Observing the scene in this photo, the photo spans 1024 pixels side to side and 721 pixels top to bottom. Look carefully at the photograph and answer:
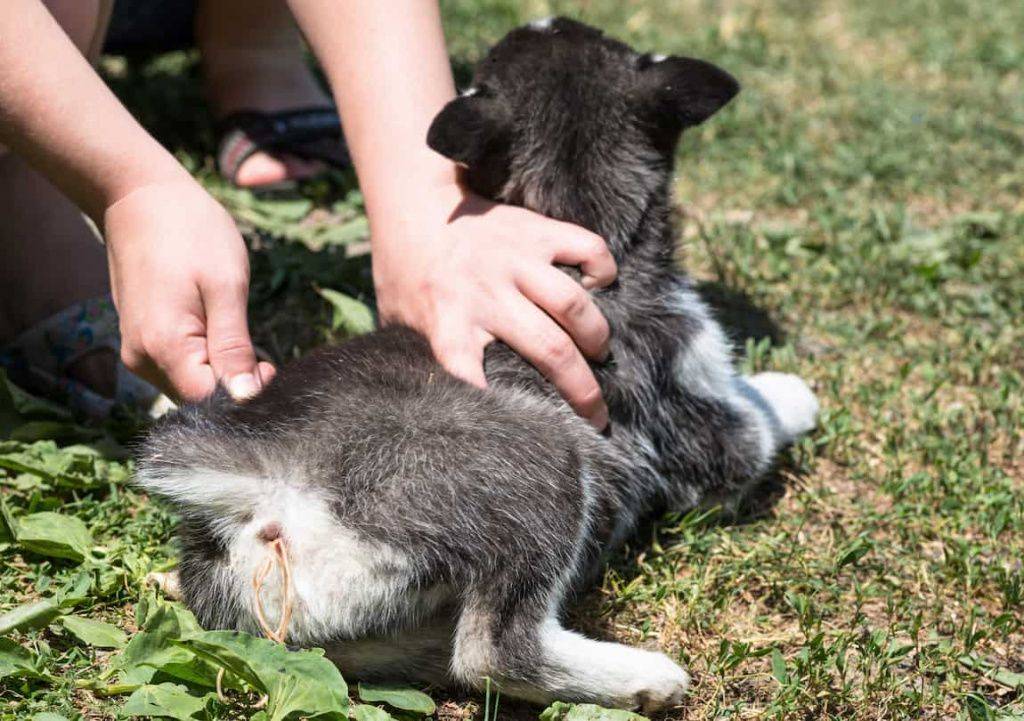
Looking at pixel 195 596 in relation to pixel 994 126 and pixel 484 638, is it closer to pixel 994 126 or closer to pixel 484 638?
pixel 484 638

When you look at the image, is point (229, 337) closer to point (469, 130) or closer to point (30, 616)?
point (30, 616)

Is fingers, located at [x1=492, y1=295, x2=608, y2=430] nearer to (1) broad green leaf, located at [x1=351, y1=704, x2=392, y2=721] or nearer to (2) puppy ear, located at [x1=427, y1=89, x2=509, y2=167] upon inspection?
(2) puppy ear, located at [x1=427, y1=89, x2=509, y2=167]

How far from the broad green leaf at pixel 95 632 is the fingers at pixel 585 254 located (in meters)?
1.25

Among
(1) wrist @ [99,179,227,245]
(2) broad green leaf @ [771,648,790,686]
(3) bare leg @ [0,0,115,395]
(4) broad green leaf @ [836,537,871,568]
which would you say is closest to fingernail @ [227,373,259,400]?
(1) wrist @ [99,179,227,245]

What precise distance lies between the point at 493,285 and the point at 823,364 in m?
1.32

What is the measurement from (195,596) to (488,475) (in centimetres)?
62

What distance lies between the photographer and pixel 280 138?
14.1 ft

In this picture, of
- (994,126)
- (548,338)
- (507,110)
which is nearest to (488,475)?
(548,338)

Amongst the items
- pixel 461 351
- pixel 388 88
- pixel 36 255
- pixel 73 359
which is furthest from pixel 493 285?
pixel 36 255

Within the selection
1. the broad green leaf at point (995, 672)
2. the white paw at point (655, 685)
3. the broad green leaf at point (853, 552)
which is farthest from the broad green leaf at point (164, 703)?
the broad green leaf at point (995, 672)

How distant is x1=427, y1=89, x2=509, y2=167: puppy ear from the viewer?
257cm

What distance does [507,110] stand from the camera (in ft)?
9.02

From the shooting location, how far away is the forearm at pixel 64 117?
7.84 feet

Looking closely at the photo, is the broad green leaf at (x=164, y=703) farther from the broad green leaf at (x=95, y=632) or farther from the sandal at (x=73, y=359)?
the sandal at (x=73, y=359)
